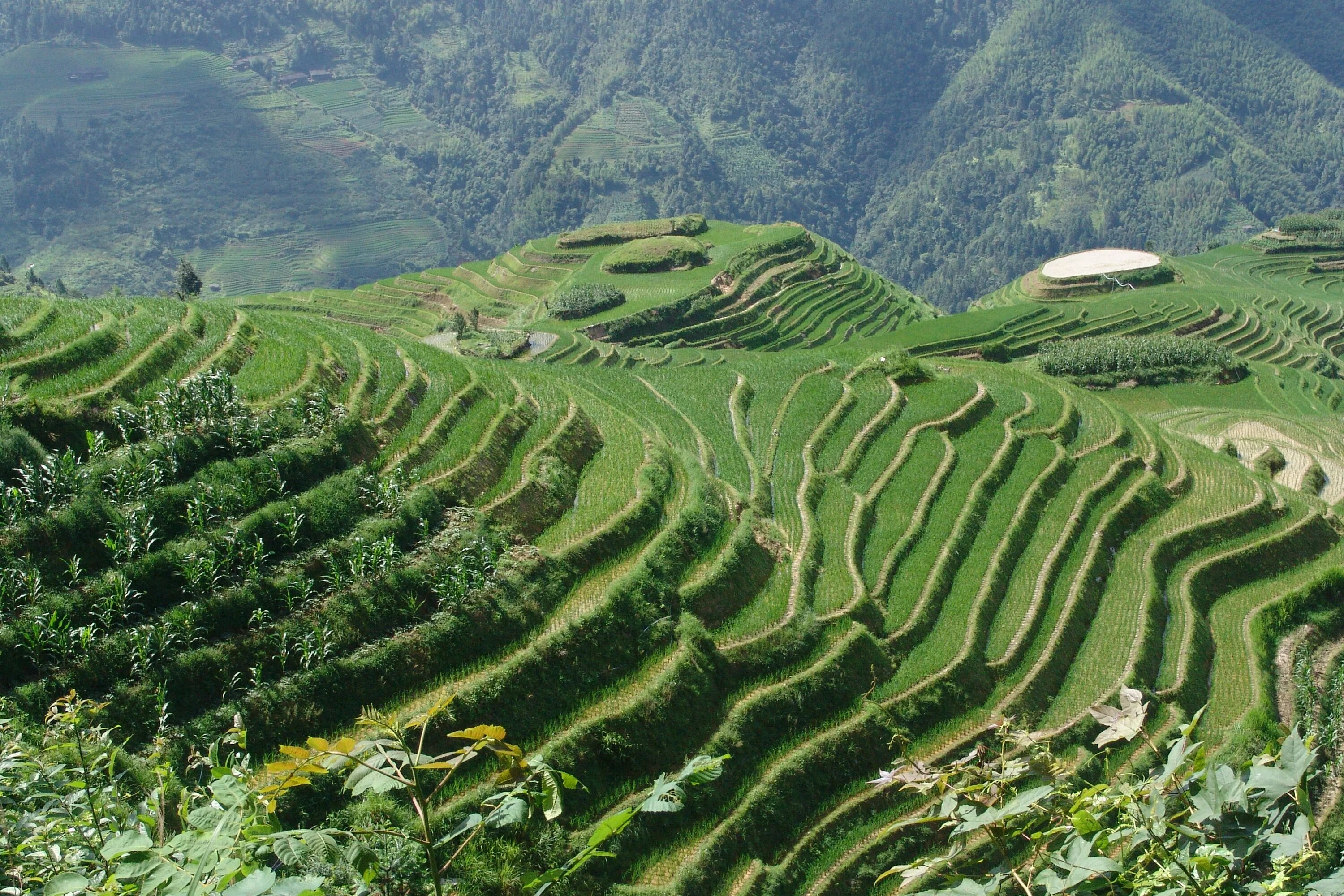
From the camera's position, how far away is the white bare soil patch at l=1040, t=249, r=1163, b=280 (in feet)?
236

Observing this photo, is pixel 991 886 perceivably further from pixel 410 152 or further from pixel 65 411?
pixel 410 152

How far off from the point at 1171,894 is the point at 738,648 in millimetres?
13108

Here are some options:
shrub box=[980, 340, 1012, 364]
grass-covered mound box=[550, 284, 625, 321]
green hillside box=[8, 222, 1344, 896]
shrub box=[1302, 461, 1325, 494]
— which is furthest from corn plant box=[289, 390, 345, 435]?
shrub box=[980, 340, 1012, 364]

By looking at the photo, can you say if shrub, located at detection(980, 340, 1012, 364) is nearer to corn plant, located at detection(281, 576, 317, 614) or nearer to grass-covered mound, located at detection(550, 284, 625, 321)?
grass-covered mound, located at detection(550, 284, 625, 321)

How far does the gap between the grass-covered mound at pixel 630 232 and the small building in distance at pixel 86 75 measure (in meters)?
140

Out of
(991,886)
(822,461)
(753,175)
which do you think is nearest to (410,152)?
(753,175)

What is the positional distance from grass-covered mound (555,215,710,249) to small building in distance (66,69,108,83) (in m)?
140

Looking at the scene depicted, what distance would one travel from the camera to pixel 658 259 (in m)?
63.3

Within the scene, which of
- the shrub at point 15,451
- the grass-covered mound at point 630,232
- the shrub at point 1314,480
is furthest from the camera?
the grass-covered mound at point 630,232

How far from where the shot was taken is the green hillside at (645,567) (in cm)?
1186

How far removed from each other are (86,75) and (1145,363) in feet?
607

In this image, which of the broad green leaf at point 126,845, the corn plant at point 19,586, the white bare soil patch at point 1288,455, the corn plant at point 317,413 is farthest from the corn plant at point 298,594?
the white bare soil patch at point 1288,455

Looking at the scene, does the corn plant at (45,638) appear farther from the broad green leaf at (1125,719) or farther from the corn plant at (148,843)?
the broad green leaf at (1125,719)

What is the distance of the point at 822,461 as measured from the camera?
79.9ft
